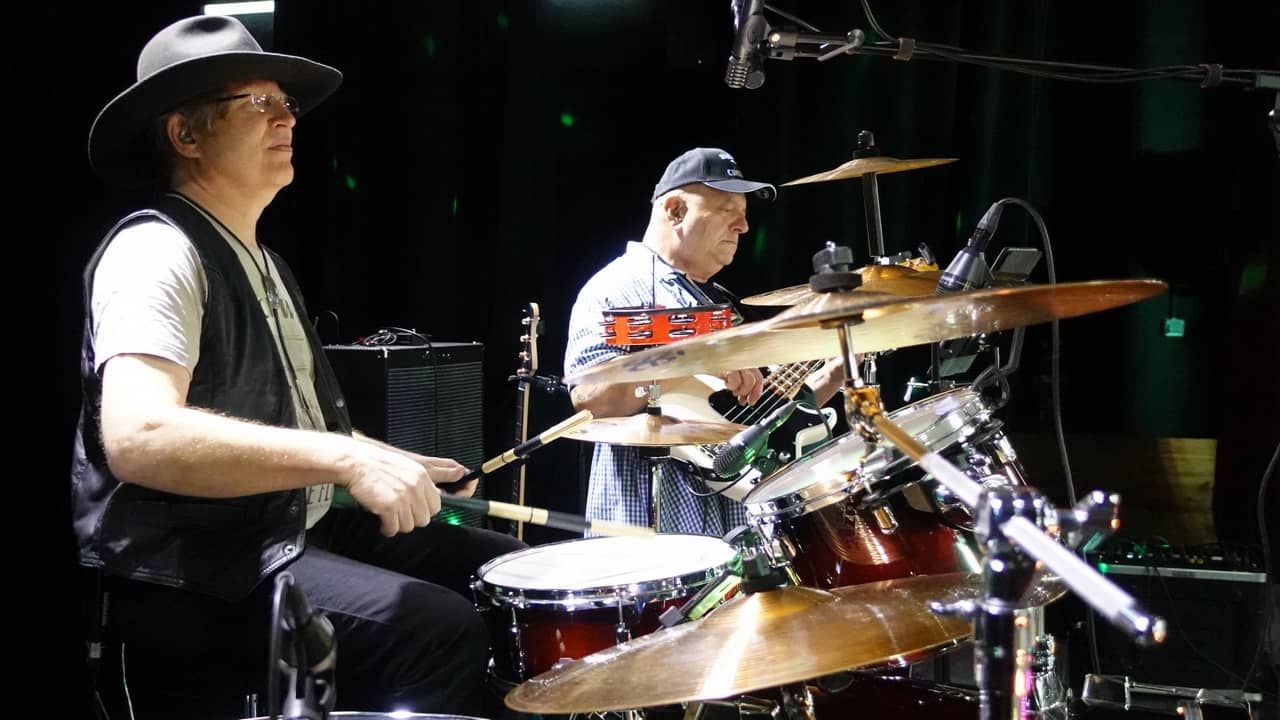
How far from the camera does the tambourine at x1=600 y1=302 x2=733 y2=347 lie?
263cm

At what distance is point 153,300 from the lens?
1685mm

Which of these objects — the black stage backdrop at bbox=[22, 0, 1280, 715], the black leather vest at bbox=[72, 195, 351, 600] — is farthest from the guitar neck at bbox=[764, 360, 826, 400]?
the black leather vest at bbox=[72, 195, 351, 600]

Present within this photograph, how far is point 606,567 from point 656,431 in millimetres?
547

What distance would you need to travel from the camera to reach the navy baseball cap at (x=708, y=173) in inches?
131

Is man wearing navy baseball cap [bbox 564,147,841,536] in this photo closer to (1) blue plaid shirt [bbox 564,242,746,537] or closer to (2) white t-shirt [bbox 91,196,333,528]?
(1) blue plaid shirt [bbox 564,242,746,537]

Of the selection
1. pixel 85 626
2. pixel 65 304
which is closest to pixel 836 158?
pixel 65 304

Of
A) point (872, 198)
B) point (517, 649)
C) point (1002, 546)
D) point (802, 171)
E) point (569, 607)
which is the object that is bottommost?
point (517, 649)

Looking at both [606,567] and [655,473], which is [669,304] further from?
[606,567]

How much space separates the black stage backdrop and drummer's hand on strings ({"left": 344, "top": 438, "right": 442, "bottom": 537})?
2388mm

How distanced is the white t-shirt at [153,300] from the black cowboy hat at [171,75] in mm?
303

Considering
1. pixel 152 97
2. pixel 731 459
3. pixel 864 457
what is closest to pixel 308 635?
pixel 731 459

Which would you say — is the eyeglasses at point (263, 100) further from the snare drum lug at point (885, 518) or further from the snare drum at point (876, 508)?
the snare drum lug at point (885, 518)

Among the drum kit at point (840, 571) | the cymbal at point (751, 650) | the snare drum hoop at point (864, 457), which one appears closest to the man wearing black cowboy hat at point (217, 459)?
the drum kit at point (840, 571)

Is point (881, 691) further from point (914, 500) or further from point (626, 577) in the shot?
point (626, 577)
